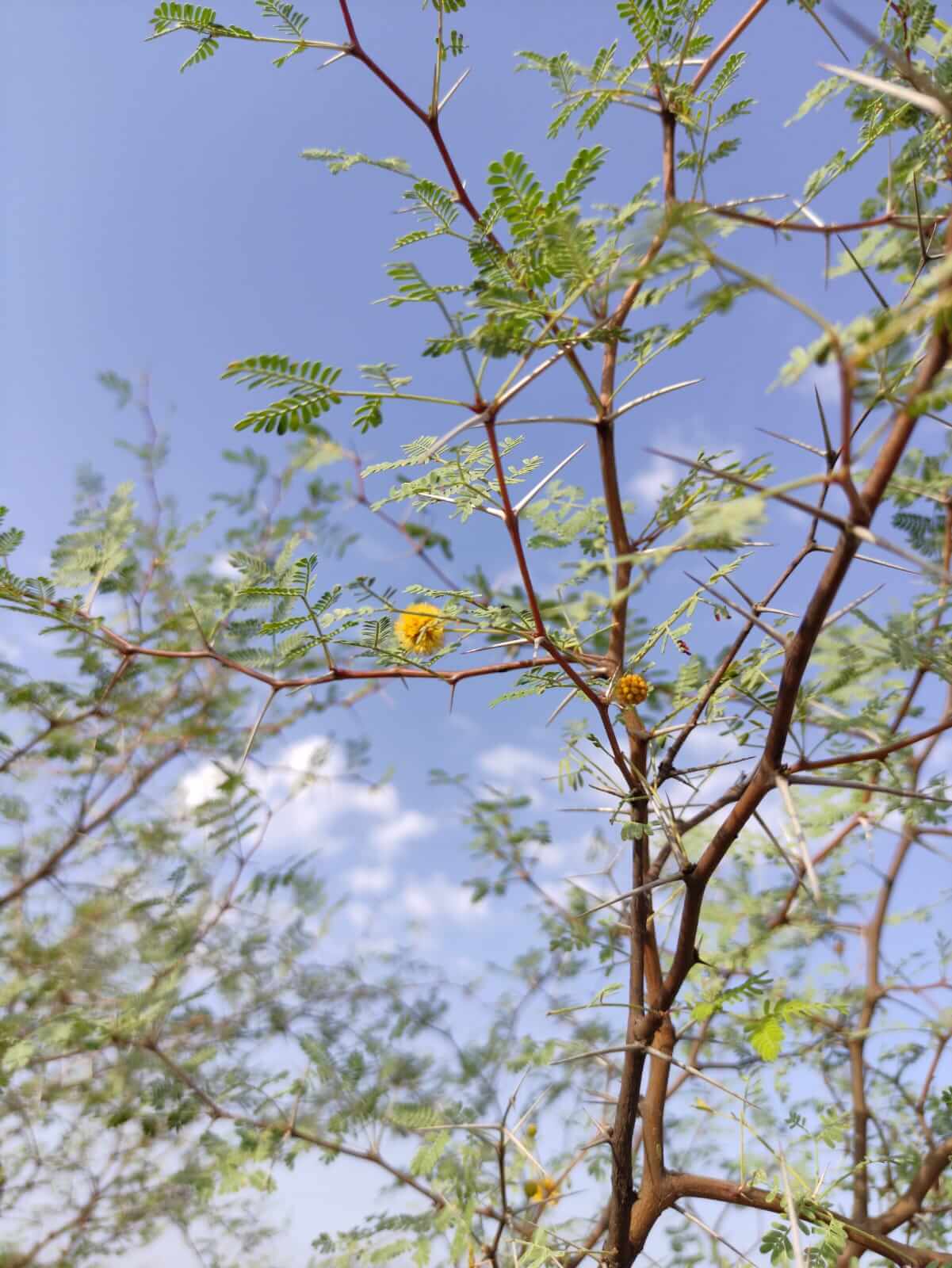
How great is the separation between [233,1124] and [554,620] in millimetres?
966

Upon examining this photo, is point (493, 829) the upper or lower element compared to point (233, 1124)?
upper

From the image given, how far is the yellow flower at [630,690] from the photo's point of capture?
0.65 metres

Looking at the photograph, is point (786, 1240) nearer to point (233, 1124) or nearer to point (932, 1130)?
point (932, 1130)

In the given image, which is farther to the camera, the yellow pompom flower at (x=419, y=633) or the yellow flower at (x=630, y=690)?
the yellow pompom flower at (x=419, y=633)

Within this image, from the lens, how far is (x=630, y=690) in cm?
66

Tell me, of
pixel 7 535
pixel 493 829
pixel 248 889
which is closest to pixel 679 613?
pixel 7 535

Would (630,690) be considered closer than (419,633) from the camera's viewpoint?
Yes

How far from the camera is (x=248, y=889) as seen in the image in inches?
68.6

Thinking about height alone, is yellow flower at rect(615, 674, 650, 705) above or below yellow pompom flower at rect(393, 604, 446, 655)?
below

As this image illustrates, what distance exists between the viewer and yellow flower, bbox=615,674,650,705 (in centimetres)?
65

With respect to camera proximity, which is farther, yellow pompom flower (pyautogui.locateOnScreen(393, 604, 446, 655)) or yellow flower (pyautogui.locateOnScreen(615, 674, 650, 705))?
yellow pompom flower (pyautogui.locateOnScreen(393, 604, 446, 655))

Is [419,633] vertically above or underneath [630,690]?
above

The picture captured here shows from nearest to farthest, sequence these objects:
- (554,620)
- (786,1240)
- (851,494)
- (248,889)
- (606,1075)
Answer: (851,494) < (786,1240) < (554,620) < (606,1075) < (248,889)

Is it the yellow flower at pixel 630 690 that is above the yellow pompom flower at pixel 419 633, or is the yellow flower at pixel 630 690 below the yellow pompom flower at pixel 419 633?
below
